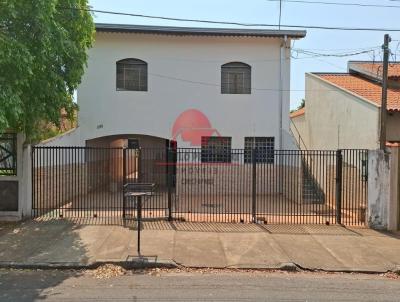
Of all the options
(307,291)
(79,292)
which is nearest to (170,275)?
(79,292)

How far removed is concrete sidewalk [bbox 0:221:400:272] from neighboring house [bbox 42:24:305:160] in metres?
8.13

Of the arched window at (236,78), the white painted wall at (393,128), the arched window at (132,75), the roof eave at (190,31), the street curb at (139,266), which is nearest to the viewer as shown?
the street curb at (139,266)

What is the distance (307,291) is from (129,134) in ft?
45.9

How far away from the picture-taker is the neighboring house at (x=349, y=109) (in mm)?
15609

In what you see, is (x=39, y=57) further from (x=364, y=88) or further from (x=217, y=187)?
(x=364, y=88)

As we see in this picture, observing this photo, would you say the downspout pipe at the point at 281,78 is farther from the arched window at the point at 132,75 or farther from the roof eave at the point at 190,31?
the arched window at the point at 132,75

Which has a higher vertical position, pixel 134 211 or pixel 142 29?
pixel 142 29

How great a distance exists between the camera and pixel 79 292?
21.6ft

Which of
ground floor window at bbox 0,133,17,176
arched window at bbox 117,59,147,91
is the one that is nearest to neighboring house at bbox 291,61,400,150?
arched window at bbox 117,59,147,91

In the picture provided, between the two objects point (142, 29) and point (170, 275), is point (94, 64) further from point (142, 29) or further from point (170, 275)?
point (170, 275)

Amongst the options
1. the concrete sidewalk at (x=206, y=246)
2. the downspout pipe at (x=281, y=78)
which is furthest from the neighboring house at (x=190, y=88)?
the concrete sidewalk at (x=206, y=246)

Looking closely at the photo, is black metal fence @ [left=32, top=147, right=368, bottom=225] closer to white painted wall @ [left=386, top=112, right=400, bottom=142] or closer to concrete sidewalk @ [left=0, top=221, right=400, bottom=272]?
concrete sidewalk @ [left=0, top=221, right=400, bottom=272]

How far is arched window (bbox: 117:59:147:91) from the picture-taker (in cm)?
1941

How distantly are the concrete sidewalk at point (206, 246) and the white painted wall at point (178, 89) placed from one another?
822 cm
